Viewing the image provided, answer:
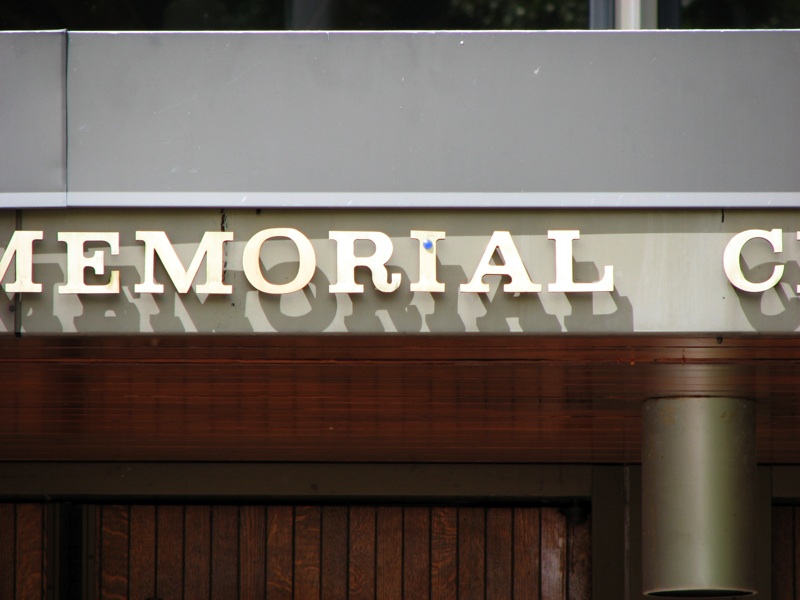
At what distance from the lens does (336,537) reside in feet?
26.5

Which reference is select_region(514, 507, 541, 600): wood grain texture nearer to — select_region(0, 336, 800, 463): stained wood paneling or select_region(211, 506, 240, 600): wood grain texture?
select_region(0, 336, 800, 463): stained wood paneling

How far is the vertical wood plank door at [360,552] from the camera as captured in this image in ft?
26.4

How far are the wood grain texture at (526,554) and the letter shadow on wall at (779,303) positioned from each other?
12.5 ft

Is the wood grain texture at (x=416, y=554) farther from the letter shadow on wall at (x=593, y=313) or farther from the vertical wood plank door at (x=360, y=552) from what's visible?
the letter shadow on wall at (x=593, y=313)

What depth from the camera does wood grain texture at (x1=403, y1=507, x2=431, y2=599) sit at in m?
8.04

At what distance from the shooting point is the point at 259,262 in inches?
181

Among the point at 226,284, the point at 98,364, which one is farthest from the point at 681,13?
the point at 98,364

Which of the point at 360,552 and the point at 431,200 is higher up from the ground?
the point at 431,200

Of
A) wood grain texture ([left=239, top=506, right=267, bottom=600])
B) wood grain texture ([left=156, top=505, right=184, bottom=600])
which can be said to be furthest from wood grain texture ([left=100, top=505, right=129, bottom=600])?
wood grain texture ([left=239, top=506, right=267, bottom=600])

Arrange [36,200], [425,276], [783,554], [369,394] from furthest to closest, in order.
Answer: [783,554]
[369,394]
[36,200]
[425,276]

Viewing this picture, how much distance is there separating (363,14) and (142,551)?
4353 mm

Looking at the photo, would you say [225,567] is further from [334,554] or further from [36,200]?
[36,200]

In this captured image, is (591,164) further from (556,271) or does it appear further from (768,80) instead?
(768,80)

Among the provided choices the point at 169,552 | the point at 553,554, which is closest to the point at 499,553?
the point at 553,554
